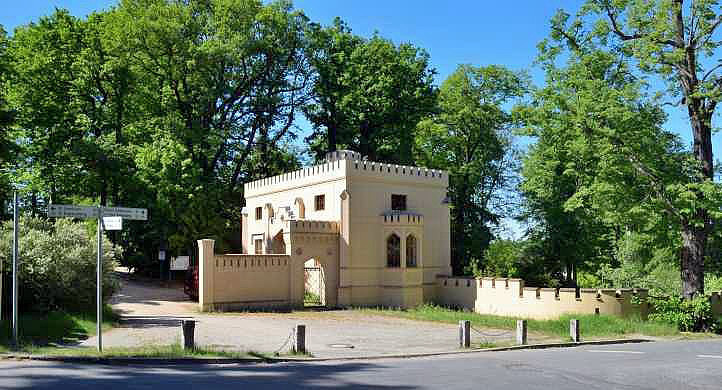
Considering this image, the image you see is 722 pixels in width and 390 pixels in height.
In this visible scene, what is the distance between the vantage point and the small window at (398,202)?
33.5m

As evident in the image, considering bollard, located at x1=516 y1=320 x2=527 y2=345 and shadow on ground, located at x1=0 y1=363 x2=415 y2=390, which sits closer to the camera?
shadow on ground, located at x1=0 y1=363 x2=415 y2=390

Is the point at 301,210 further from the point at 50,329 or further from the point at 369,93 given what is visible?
the point at 50,329

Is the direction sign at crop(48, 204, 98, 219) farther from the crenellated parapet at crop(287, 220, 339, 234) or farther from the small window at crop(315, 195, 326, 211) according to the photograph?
the small window at crop(315, 195, 326, 211)

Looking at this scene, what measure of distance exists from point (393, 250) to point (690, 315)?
14.3 metres

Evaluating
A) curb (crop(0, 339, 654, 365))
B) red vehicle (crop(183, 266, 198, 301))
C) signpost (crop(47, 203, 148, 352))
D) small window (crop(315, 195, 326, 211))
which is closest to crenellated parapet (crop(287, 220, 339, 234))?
small window (crop(315, 195, 326, 211))

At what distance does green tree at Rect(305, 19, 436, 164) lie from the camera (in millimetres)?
43500

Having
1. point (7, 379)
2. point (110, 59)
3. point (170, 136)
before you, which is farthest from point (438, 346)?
point (110, 59)

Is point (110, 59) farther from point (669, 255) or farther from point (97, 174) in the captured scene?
point (669, 255)

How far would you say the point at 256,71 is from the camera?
141 feet

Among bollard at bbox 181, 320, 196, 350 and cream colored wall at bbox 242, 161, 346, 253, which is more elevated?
cream colored wall at bbox 242, 161, 346, 253

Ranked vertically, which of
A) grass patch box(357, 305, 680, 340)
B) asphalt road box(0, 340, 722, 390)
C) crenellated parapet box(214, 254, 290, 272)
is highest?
crenellated parapet box(214, 254, 290, 272)

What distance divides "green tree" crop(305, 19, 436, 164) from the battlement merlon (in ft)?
27.8

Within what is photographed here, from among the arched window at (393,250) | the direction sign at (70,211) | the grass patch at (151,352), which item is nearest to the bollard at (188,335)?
the grass patch at (151,352)

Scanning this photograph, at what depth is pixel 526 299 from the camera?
2870 centimetres
